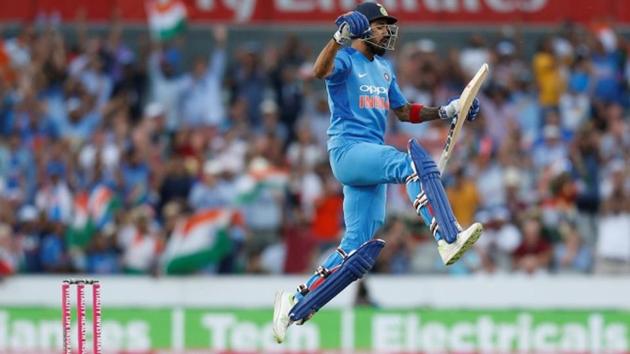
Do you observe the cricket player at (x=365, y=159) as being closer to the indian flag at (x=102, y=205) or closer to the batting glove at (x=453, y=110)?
the batting glove at (x=453, y=110)

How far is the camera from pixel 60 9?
23922 mm

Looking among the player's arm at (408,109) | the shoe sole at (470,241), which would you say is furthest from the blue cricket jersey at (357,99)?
the shoe sole at (470,241)

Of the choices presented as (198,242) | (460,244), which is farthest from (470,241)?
(198,242)

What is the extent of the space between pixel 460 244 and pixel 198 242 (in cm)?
864

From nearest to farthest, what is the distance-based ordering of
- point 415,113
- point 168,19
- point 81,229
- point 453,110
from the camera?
point 453,110 → point 415,113 → point 81,229 → point 168,19

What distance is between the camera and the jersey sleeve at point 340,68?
1202 centimetres

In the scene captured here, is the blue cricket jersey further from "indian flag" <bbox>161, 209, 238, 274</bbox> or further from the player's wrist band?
"indian flag" <bbox>161, 209, 238, 274</bbox>

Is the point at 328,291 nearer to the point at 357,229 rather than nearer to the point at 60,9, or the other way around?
the point at 357,229

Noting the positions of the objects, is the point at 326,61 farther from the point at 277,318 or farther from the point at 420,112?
the point at 277,318

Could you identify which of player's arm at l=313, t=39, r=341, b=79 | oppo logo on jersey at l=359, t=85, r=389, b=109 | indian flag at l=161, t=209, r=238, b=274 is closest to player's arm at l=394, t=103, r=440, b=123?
oppo logo on jersey at l=359, t=85, r=389, b=109

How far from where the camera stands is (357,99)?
1227cm

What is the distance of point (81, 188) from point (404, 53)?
4610 mm

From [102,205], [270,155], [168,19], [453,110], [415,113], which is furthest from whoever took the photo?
[168,19]

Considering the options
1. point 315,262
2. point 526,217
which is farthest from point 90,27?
point 526,217
